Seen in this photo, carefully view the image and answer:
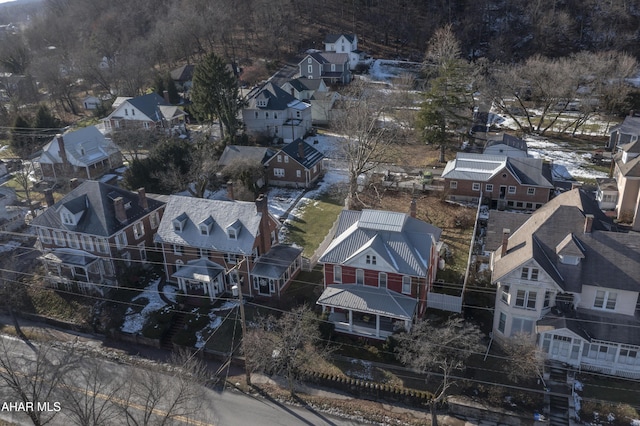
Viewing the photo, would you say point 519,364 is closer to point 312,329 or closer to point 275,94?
point 312,329

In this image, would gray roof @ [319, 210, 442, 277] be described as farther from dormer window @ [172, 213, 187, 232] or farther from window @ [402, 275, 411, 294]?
dormer window @ [172, 213, 187, 232]

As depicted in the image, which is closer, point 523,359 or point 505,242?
point 523,359

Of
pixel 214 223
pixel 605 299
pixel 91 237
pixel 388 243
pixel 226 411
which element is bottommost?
pixel 226 411

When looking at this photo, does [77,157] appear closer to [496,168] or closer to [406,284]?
[406,284]

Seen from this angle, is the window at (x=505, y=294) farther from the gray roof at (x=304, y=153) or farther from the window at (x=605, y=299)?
the gray roof at (x=304, y=153)

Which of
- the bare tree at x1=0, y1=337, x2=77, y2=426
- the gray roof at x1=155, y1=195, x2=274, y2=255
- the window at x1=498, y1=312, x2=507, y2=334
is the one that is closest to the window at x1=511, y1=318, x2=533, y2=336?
the window at x1=498, y1=312, x2=507, y2=334

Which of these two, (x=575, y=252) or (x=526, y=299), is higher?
(x=575, y=252)

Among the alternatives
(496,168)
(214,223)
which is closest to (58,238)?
(214,223)

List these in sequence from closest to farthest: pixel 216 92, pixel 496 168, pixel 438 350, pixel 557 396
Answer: pixel 557 396 → pixel 438 350 → pixel 496 168 → pixel 216 92
